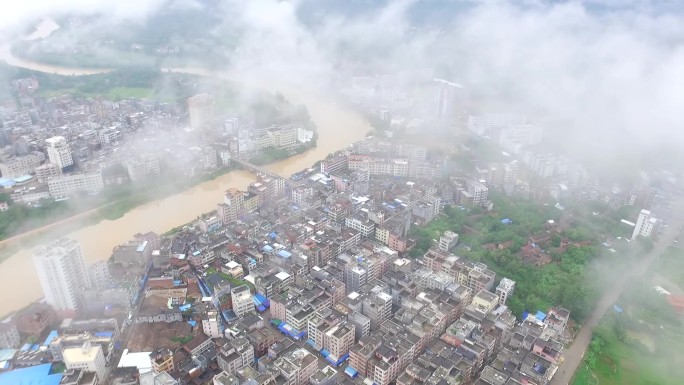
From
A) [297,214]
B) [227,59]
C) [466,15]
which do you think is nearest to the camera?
[297,214]

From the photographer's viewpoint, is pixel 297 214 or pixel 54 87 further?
pixel 54 87

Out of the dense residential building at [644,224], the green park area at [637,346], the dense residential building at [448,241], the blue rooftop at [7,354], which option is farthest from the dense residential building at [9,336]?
the dense residential building at [644,224]

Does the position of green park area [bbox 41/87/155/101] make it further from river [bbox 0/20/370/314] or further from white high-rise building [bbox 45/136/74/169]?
river [bbox 0/20/370/314]

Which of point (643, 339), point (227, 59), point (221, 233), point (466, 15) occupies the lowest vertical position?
point (643, 339)

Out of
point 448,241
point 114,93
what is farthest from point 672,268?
point 114,93

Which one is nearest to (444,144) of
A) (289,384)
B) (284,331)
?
(284,331)

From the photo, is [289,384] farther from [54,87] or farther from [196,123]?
[54,87]

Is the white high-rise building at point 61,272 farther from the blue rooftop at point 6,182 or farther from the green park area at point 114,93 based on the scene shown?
the green park area at point 114,93
